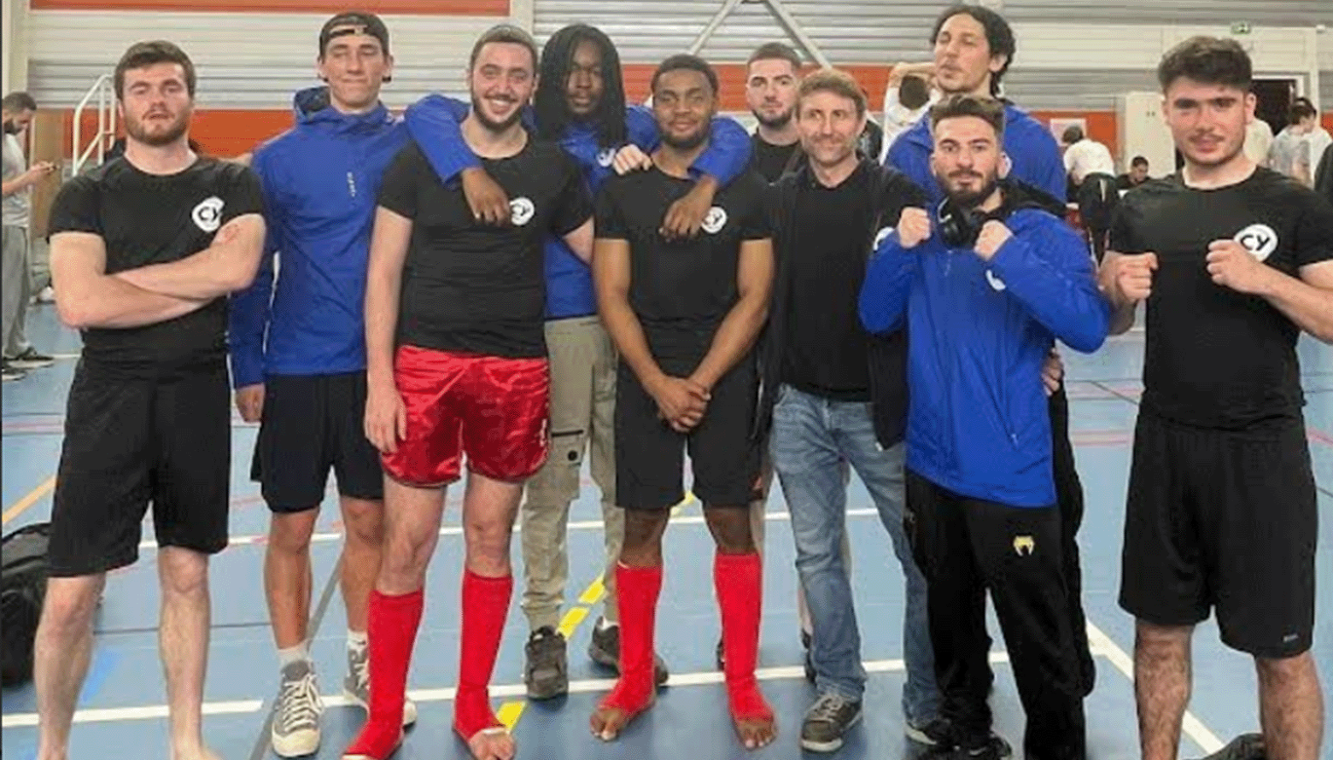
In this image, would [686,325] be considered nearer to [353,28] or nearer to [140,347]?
[353,28]

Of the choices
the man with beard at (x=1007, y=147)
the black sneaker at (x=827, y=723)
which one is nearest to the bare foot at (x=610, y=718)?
the black sneaker at (x=827, y=723)

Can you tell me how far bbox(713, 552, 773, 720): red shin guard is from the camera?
3500 millimetres

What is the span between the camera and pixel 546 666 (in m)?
3.86

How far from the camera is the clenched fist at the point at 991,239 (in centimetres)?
272

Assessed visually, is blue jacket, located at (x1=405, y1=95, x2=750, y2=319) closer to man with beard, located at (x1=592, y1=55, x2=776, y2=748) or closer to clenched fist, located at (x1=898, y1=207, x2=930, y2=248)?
man with beard, located at (x1=592, y1=55, x2=776, y2=748)

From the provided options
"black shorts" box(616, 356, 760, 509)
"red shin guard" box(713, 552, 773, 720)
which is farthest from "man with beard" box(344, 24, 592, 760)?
"red shin guard" box(713, 552, 773, 720)

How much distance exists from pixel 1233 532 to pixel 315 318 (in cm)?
253

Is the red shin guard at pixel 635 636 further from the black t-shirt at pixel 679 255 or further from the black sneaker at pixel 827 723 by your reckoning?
the black t-shirt at pixel 679 255

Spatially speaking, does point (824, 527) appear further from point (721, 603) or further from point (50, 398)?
point (50, 398)

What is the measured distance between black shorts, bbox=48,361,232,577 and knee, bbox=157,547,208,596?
0.17 feet

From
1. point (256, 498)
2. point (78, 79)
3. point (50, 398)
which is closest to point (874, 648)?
point (256, 498)

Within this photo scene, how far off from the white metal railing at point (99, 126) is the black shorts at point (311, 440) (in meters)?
11.2

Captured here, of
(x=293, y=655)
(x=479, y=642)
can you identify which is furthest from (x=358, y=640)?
(x=479, y=642)

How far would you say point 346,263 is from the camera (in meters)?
3.42
